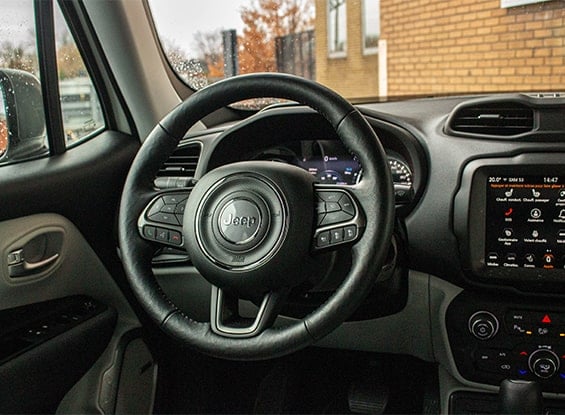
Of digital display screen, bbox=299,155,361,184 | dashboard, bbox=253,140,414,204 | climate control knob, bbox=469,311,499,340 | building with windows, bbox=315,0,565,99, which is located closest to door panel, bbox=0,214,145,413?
dashboard, bbox=253,140,414,204

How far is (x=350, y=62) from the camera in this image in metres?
2.31

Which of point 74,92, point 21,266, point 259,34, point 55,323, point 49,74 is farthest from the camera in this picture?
point 259,34

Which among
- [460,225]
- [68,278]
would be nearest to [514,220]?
[460,225]

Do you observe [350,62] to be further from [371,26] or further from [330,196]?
[330,196]

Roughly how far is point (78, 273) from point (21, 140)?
0.41 metres

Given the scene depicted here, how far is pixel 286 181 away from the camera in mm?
1351

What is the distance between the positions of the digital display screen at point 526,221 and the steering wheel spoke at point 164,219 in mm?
767

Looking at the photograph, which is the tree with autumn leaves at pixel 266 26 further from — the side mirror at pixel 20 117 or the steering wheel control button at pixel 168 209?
the steering wheel control button at pixel 168 209

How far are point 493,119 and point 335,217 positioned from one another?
62 cm

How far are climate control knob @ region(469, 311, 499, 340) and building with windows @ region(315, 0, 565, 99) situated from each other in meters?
0.72

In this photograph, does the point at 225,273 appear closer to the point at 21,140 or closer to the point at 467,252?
the point at 467,252

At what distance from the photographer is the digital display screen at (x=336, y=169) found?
1.86m

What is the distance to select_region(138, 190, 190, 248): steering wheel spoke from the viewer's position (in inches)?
55.9

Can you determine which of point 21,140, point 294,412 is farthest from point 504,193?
point 21,140
